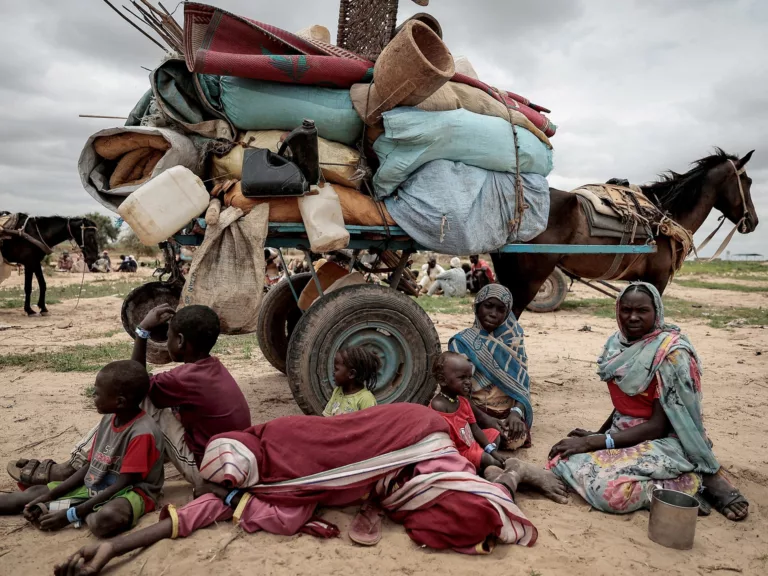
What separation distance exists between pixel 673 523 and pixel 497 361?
1.56 m

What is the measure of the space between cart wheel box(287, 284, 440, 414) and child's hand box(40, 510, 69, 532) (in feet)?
4.54

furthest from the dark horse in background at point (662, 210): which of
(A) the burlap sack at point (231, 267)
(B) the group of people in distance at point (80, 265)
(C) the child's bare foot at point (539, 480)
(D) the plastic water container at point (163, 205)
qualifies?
(B) the group of people in distance at point (80, 265)

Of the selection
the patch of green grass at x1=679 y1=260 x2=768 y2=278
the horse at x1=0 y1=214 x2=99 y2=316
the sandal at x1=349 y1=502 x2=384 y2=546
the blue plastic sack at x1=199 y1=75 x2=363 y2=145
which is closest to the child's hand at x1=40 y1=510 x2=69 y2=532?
the sandal at x1=349 y1=502 x2=384 y2=546

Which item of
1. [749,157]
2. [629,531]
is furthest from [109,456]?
[749,157]

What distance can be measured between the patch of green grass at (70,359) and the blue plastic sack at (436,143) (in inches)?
165

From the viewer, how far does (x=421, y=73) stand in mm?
3271

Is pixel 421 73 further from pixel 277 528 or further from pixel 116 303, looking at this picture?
pixel 116 303

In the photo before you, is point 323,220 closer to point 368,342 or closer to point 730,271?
point 368,342

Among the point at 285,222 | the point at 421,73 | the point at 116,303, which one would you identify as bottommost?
the point at 116,303

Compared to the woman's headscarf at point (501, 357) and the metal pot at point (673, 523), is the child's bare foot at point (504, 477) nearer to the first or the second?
the metal pot at point (673, 523)

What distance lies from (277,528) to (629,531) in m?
1.74

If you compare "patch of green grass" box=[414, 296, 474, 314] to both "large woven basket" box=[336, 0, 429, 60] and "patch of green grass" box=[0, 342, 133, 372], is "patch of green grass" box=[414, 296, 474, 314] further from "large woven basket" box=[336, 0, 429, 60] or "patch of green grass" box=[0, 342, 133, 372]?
"large woven basket" box=[336, 0, 429, 60]

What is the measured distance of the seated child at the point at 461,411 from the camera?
10.6 ft

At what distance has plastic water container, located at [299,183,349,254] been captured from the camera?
131 inches
